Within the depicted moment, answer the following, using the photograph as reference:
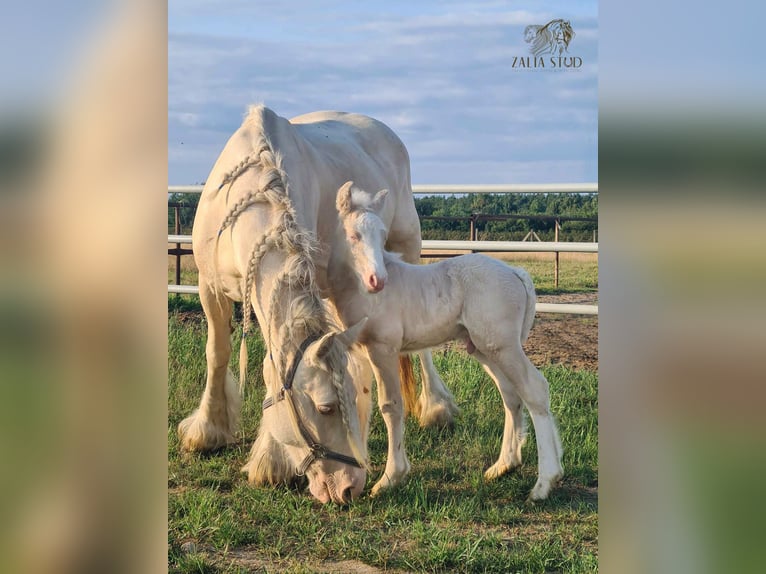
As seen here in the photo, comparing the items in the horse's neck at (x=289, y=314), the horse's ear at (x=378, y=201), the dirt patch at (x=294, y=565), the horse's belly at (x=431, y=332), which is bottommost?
the dirt patch at (x=294, y=565)

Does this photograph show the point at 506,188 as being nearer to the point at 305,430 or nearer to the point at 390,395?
the point at 390,395

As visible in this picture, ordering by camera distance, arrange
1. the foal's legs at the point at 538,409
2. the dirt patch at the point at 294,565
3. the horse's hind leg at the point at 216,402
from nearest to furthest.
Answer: the dirt patch at the point at 294,565 < the foal's legs at the point at 538,409 < the horse's hind leg at the point at 216,402

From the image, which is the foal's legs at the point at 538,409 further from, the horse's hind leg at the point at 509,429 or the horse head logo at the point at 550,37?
the horse head logo at the point at 550,37

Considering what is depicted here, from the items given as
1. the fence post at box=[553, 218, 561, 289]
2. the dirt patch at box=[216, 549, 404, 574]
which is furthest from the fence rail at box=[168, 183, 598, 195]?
the dirt patch at box=[216, 549, 404, 574]

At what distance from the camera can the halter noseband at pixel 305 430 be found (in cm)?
269

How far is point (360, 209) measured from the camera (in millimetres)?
2967

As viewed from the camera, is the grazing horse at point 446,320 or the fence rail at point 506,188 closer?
the grazing horse at point 446,320

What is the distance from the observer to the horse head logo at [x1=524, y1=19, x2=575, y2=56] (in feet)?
6.64

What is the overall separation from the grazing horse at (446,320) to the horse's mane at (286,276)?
0.40 meters

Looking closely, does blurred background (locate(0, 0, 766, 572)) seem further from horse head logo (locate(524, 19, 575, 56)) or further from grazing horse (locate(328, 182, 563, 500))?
grazing horse (locate(328, 182, 563, 500))
